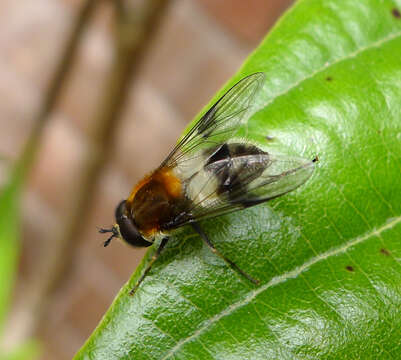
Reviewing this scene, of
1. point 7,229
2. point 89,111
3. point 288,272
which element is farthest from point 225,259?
point 89,111

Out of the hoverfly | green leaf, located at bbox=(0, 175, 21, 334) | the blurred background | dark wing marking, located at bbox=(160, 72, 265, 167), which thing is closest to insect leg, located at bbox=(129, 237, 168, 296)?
the hoverfly

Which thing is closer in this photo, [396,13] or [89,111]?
[396,13]

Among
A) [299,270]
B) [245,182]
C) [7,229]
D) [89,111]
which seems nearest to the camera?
[299,270]

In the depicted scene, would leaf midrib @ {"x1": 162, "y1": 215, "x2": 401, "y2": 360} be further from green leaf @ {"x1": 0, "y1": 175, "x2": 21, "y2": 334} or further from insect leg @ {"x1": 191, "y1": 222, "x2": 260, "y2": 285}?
green leaf @ {"x1": 0, "y1": 175, "x2": 21, "y2": 334}

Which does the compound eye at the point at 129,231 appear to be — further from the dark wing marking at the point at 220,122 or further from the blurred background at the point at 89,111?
the blurred background at the point at 89,111

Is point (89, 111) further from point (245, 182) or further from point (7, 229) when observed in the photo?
point (245, 182)

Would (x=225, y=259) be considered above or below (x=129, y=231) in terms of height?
below

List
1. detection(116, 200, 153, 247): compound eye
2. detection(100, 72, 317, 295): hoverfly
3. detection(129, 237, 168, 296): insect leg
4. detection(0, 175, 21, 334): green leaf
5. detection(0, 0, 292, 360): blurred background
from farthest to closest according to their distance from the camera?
detection(0, 0, 292, 360): blurred background < detection(0, 175, 21, 334): green leaf < detection(116, 200, 153, 247): compound eye < detection(100, 72, 317, 295): hoverfly < detection(129, 237, 168, 296): insect leg

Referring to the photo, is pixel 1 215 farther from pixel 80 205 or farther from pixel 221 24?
pixel 221 24
